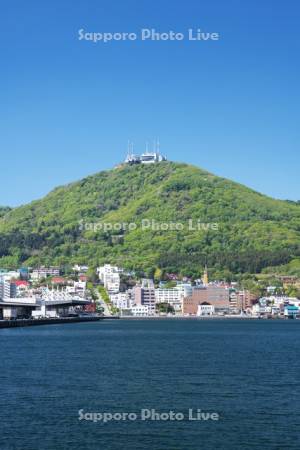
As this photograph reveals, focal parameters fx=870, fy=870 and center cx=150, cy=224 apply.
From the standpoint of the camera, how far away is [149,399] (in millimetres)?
34719

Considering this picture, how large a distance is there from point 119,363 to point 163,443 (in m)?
24.4

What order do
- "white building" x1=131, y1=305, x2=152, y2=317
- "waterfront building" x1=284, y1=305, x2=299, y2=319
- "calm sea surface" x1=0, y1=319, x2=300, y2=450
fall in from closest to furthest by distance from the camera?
1. "calm sea surface" x1=0, y1=319, x2=300, y2=450
2. "waterfront building" x1=284, y1=305, x2=299, y2=319
3. "white building" x1=131, y1=305, x2=152, y2=317

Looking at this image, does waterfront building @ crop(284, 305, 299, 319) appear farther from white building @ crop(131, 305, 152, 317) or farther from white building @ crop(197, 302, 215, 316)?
white building @ crop(131, 305, 152, 317)

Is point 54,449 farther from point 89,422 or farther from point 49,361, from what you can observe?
point 49,361

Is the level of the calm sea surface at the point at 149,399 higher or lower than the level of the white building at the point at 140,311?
lower

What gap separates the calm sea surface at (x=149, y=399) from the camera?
27.4 m

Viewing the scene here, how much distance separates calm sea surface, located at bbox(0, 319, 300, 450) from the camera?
89.9ft

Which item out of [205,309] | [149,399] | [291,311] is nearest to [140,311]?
[205,309]

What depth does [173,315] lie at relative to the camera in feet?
645

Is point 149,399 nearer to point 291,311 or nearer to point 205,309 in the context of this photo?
point 291,311

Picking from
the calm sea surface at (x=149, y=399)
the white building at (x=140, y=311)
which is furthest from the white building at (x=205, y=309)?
the calm sea surface at (x=149, y=399)

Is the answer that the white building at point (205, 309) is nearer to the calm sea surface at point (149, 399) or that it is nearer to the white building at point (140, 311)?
the white building at point (140, 311)

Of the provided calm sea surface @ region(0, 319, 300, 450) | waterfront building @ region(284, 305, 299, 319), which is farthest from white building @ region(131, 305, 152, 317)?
calm sea surface @ region(0, 319, 300, 450)

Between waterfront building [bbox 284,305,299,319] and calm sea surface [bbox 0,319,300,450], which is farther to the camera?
waterfront building [bbox 284,305,299,319]
